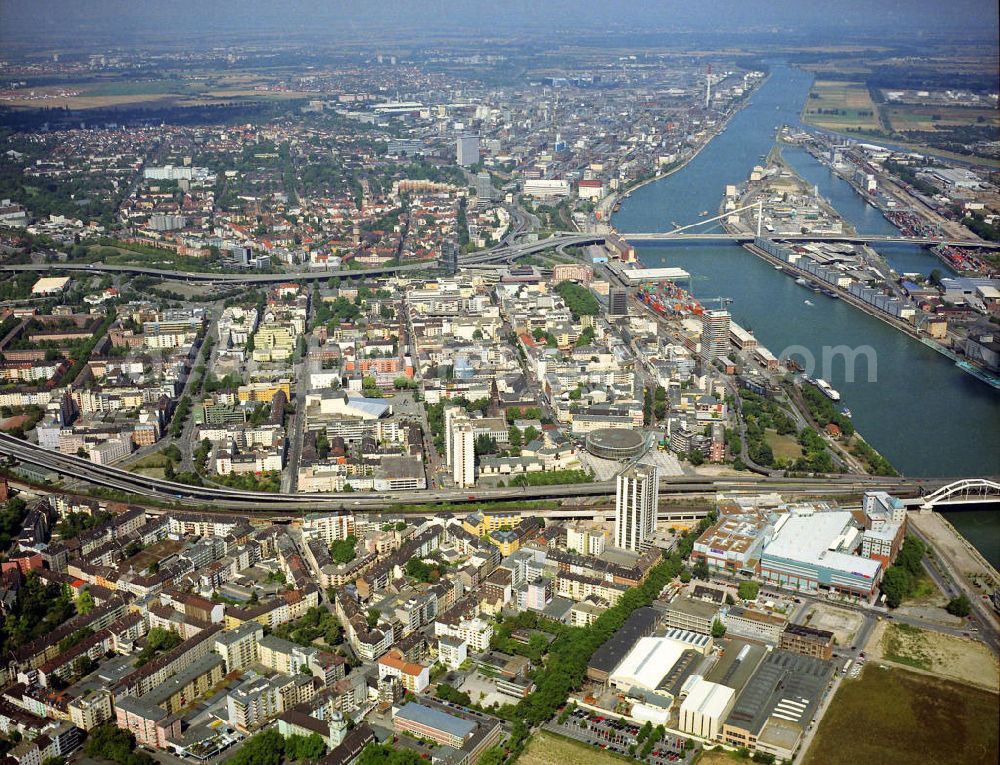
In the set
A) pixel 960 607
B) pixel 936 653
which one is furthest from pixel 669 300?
pixel 936 653

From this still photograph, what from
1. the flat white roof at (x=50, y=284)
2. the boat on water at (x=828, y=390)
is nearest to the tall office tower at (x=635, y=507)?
the boat on water at (x=828, y=390)

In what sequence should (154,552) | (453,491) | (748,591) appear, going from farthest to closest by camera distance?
(453,491)
(154,552)
(748,591)

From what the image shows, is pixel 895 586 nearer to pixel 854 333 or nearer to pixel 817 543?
pixel 817 543

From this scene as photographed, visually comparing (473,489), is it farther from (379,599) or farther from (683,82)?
(683,82)

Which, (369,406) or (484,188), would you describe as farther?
(484,188)

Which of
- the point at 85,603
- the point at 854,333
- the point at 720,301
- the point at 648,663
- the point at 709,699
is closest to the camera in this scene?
the point at 709,699

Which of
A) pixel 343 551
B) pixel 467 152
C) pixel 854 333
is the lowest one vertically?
pixel 854 333
